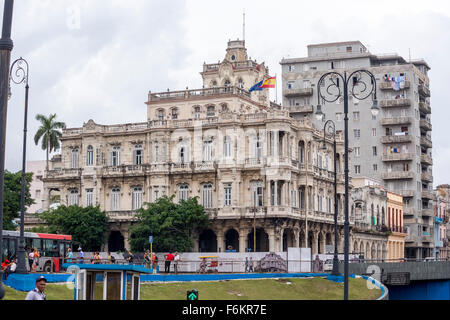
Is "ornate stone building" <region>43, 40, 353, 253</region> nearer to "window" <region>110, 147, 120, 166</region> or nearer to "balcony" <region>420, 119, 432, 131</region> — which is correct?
"window" <region>110, 147, 120, 166</region>

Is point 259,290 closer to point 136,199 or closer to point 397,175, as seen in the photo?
point 136,199

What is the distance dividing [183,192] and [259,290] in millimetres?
34490

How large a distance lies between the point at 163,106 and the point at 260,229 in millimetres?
20195

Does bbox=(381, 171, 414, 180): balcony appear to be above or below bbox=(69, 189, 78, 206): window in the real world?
above

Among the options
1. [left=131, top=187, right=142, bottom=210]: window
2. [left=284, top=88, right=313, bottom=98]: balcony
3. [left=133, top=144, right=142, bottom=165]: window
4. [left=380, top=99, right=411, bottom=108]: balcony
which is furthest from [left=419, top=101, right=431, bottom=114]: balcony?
[left=131, top=187, right=142, bottom=210]: window

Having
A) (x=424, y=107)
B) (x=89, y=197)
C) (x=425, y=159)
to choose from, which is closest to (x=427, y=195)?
(x=425, y=159)

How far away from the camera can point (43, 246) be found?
56.2 meters

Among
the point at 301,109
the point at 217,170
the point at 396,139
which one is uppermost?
the point at 301,109

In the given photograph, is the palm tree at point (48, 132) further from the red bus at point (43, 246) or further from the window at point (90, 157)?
the red bus at point (43, 246)

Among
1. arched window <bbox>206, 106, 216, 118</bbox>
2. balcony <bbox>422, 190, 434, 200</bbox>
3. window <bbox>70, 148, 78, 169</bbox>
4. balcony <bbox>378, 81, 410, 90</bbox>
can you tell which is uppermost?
balcony <bbox>378, 81, 410, 90</bbox>

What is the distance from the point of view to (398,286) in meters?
69.6

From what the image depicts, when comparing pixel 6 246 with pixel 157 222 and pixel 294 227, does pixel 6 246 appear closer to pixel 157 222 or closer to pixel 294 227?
pixel 157 222

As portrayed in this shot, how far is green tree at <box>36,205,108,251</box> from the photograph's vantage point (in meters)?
80.8
